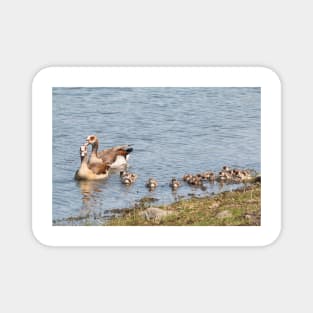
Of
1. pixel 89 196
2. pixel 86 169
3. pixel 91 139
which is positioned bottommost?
pixel 89 196

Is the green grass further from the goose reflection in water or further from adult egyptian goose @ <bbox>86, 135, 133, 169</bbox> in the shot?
adult egyptian goose @ <bbox>86, 135, 133, 169</bbox>

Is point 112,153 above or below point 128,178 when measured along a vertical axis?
above

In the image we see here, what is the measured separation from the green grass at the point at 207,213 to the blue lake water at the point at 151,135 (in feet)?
0.16

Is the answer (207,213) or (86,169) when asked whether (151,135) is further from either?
(207,213)

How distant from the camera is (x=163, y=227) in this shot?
15102 millimetres

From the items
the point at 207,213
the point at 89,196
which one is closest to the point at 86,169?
the point at 89,196

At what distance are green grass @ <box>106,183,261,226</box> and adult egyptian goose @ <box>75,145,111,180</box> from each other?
232mm

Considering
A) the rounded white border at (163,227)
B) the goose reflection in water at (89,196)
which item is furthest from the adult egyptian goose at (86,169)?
the rounded white border at (163,227)

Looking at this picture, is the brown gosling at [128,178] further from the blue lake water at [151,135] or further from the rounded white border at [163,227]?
the rounded white border at [163,227]

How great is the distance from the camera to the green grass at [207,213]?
1511 cm

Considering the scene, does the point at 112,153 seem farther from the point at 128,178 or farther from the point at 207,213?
the point at 207,213

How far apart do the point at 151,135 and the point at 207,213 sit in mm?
430

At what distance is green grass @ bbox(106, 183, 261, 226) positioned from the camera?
15.1 meters
